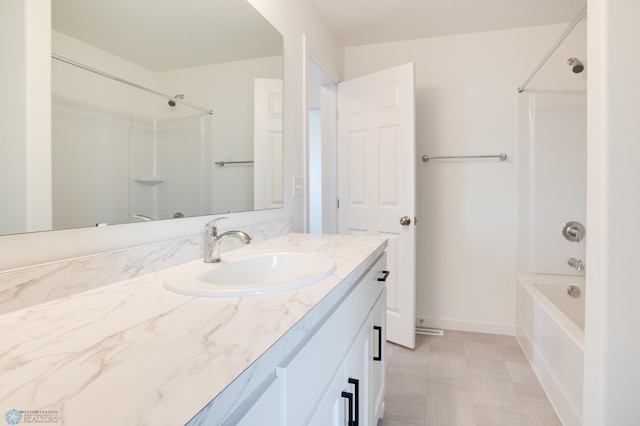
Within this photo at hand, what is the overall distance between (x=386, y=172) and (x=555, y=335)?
1.32 meters

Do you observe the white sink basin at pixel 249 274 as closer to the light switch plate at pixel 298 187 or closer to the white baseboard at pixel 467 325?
the light switch plate at pixel 298 187

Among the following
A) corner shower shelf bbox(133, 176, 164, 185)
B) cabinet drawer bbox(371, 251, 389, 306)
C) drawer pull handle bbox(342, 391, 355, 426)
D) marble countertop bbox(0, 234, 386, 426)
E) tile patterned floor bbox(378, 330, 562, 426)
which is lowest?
tile patterned floor bbox(378, 330, 562, 426)

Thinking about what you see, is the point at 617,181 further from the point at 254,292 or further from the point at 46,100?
the point at 46,100

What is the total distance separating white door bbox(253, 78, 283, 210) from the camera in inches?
55.9

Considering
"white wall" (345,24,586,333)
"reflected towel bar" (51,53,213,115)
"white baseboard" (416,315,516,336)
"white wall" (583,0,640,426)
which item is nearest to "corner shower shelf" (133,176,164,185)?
"reflected towel bar" (51,53,213,115)

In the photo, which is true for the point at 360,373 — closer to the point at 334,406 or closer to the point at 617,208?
the point at 334,406

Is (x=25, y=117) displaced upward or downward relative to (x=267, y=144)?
downward

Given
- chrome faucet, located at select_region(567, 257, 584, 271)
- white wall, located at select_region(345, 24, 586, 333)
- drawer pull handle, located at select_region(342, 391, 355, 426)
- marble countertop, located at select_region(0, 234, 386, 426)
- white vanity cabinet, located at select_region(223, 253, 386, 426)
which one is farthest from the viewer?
white wall, located at select_region(345, 24, 586, 333)

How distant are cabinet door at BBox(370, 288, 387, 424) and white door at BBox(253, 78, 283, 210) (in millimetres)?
675

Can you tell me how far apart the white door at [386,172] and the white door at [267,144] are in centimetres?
91

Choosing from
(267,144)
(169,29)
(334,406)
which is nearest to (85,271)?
(334,406)

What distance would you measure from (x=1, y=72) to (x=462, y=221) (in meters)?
2.54

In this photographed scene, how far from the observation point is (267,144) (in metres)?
1.49

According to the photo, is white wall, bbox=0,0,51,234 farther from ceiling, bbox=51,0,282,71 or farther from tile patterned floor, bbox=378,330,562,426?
tile patterned floor, bbox=378,330,562,426
